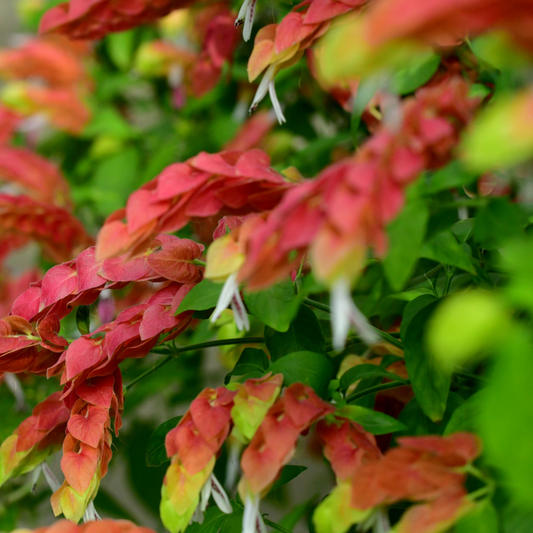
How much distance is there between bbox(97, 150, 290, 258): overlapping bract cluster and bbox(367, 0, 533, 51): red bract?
0.39 feet

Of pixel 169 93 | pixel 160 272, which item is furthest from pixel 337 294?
pixel 169 93

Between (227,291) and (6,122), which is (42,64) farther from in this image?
(227,291)

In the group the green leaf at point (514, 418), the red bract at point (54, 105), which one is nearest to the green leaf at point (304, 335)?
the green leaf at point (514, 418)

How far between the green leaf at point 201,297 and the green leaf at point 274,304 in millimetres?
18

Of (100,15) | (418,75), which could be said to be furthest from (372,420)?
(100,15)

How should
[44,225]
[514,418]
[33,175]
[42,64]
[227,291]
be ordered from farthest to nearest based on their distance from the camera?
[42,64]
[33,175]
[44,225]
[227,291]
[514,418]

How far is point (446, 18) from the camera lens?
18 cm

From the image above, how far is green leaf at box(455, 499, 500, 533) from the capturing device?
0.77 feet

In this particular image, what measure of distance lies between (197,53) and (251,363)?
630mm

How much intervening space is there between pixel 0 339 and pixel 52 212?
349 millimetres

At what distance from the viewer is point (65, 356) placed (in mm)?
361

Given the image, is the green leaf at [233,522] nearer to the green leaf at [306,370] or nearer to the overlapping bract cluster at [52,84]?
the green leaf at [306,370]

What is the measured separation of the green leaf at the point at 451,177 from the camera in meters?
0.25

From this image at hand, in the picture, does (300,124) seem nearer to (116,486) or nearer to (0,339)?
(0,339)
